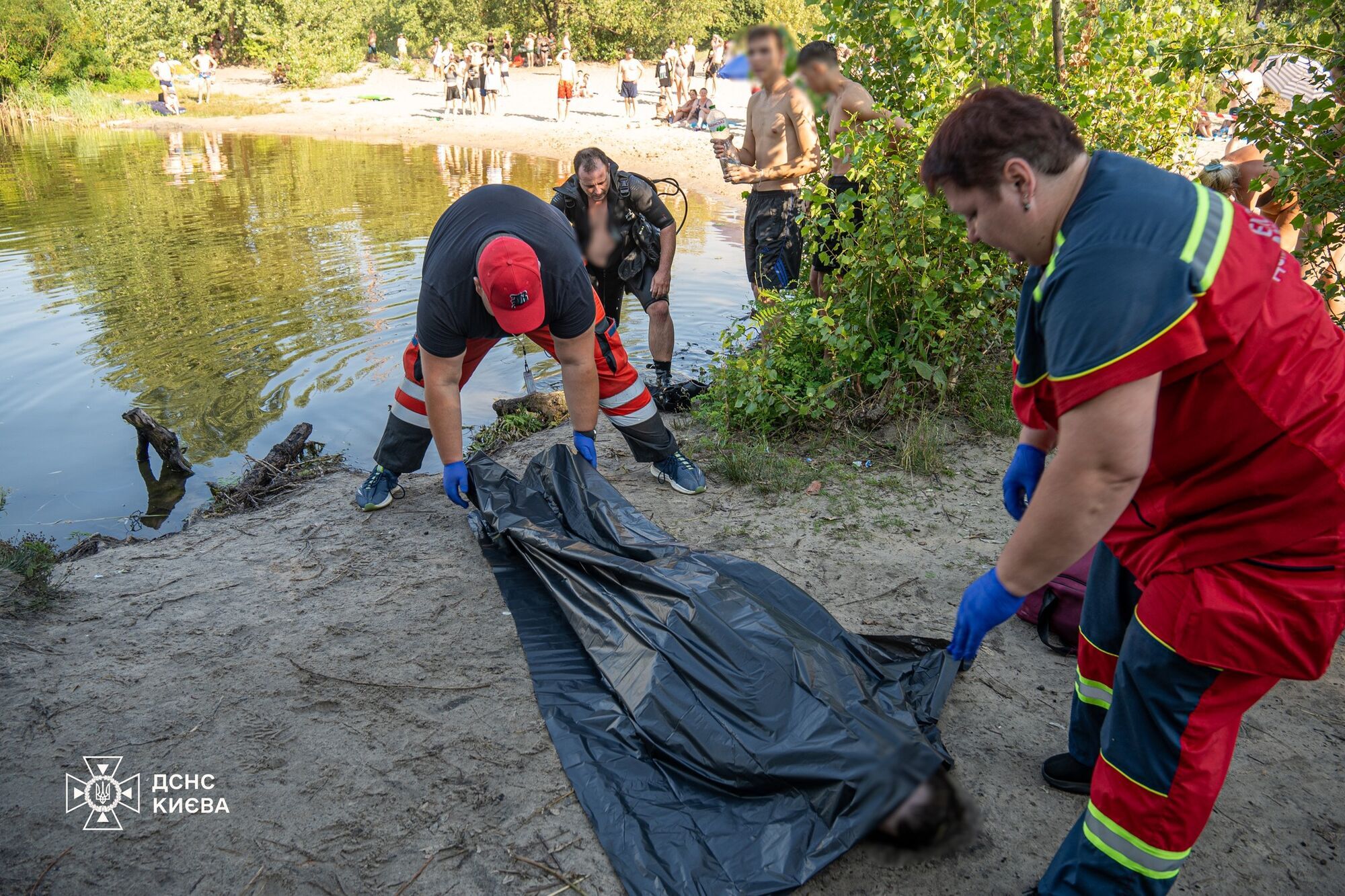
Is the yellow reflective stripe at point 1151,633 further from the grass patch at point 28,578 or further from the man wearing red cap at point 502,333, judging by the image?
the grass patch at point 28,578

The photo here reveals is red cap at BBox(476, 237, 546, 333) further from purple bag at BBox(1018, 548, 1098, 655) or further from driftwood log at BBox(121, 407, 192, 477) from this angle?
driftwood log at BBox(121, 407, 192, 477)

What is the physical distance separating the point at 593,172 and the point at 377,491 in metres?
2.13

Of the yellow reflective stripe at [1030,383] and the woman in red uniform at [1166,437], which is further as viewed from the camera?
the yellow reflective stripe at [1030,383]

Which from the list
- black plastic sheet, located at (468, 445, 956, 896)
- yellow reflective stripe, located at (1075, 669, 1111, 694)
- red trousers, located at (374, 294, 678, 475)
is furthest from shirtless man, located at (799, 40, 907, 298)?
yellow reflective stripe, located at (1075, 669, 1111, 694)

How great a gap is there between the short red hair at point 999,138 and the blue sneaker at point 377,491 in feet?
10.6

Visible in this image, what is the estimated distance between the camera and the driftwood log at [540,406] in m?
5.23

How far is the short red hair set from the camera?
1.43 meters

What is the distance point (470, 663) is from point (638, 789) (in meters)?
0.86

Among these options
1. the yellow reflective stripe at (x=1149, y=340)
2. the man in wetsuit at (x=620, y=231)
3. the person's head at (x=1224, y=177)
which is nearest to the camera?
the yellow reflective stripe at (x=1149, y=340)

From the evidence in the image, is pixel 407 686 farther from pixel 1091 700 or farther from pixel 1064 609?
pixel 1064 609

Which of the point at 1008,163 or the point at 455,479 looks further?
the point at 455,479

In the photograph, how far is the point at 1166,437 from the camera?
1.54 meters

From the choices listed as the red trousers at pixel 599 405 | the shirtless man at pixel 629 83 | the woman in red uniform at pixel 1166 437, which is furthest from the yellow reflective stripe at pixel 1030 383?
the shirtless man at pixel 629 83

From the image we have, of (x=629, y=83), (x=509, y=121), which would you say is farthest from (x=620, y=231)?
(x=509, y=121)
